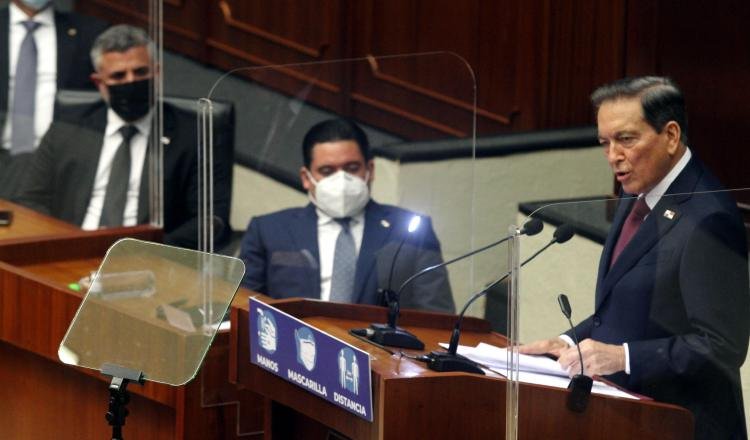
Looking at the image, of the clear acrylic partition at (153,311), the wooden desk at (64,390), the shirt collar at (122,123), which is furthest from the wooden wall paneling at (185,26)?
the clear acrylic partition at (153,311)

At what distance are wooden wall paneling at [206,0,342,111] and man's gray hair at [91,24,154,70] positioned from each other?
0.54 meters

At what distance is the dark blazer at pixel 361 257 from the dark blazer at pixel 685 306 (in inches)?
30.1

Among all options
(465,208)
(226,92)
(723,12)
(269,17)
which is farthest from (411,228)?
(269,17)

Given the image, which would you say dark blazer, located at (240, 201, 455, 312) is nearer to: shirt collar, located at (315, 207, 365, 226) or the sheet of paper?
shirt collar, located at (315, 207, 365, 226)

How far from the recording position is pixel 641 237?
6.77 feet

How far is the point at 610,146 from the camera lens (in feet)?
8.23

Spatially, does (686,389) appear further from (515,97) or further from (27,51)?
(27,51)

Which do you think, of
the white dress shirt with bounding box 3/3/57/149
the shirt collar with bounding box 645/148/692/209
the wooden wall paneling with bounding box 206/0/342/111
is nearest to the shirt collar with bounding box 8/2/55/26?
the white dress shirt with bounding box 3/3/57/149

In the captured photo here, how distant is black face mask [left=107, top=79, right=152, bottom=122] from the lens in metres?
3.71

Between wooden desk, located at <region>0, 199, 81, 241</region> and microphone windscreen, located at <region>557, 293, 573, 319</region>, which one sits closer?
microphone windscreen, located at <region>557, 293, 573, 319</region>

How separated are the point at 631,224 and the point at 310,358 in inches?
23.4

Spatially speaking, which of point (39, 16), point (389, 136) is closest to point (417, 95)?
point (389, 136)

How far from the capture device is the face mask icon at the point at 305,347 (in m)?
2.37

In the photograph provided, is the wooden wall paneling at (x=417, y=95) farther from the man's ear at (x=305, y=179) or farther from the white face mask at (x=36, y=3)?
the white face mask at (x=36, y=3)
